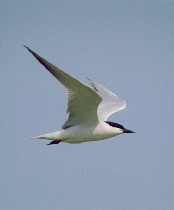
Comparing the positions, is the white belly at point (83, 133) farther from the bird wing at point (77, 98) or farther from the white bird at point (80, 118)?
the bird wing at point (77, 98)

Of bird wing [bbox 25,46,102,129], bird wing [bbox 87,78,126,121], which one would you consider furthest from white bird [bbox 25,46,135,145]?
bird wing [bbox 87,78,126,121]

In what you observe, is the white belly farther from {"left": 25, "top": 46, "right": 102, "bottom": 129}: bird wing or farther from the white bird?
{"left": 25, "top": 46, "right": 102, "bottom": 129}: bird wing

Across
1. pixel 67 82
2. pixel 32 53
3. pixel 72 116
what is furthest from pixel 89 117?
pixel 32 53

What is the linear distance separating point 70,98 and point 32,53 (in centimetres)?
119

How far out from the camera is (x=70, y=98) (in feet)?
23.2

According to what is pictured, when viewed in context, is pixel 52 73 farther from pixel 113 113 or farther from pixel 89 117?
pixel 113 113

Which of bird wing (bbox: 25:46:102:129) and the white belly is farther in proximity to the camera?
the white belly

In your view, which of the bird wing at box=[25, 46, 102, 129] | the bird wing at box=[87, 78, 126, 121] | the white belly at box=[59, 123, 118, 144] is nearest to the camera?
the bird wing at box=[25, 46, 102, 129]

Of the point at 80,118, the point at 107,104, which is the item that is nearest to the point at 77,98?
the point at 80,118

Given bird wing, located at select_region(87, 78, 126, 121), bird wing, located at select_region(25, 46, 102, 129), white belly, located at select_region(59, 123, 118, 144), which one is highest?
bird wing, located at select_region(87, 78, 126, 121)

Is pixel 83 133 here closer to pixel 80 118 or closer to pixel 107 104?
pixel 80 118

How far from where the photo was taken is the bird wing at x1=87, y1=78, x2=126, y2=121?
906 cm

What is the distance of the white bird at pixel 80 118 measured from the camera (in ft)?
21.3

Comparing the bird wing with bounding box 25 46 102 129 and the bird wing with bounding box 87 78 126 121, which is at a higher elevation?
the bird wing with bounding box 87 78 126 121
